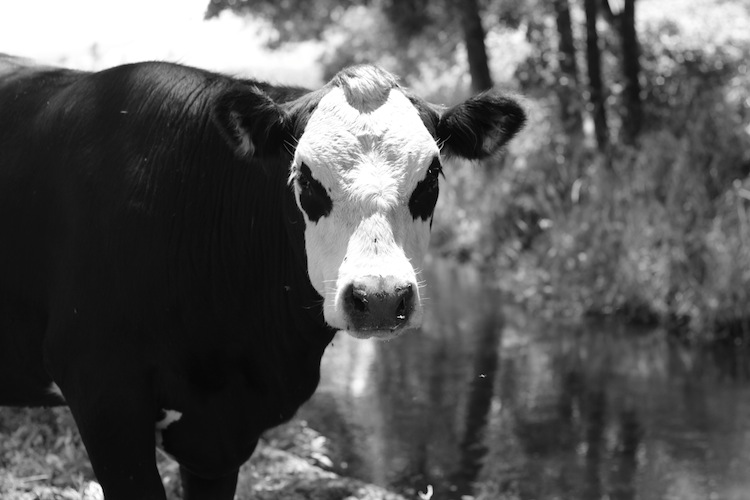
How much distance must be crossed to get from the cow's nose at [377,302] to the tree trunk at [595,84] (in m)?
11.0

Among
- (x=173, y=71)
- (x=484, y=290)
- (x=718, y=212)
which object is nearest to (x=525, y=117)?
(x=173, y=71)

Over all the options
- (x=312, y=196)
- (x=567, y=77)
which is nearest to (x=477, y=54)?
(x=567, y=77)

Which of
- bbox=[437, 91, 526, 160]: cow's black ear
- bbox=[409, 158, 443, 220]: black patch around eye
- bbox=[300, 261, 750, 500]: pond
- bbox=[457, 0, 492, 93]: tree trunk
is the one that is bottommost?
bbox=[300, 261, 750, 500]: pond

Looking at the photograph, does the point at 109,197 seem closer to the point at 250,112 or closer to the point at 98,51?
the point at 250,112

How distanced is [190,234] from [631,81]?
1076 cm

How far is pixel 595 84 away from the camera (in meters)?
14.1

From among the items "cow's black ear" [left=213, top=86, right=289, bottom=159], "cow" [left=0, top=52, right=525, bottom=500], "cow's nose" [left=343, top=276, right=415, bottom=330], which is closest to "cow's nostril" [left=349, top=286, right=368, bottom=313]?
"cow's nose" [left=343, top=276, right=415, bottom=330]

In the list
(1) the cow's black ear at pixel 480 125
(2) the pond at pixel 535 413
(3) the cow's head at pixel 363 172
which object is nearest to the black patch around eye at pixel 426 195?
(3) the cow's head at pixel 363 172

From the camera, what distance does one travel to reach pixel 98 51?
317 inches

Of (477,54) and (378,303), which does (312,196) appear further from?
(477,54)

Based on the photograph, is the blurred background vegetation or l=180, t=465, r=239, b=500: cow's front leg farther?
the blurred background vegetation

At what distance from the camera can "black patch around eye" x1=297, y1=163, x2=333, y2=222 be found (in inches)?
134

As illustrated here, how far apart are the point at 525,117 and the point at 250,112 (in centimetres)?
96

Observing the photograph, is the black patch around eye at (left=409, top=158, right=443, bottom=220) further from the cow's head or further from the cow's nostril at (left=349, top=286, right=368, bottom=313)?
the cow's nostril at (left=349, top=286, right=368, bottom=313)
